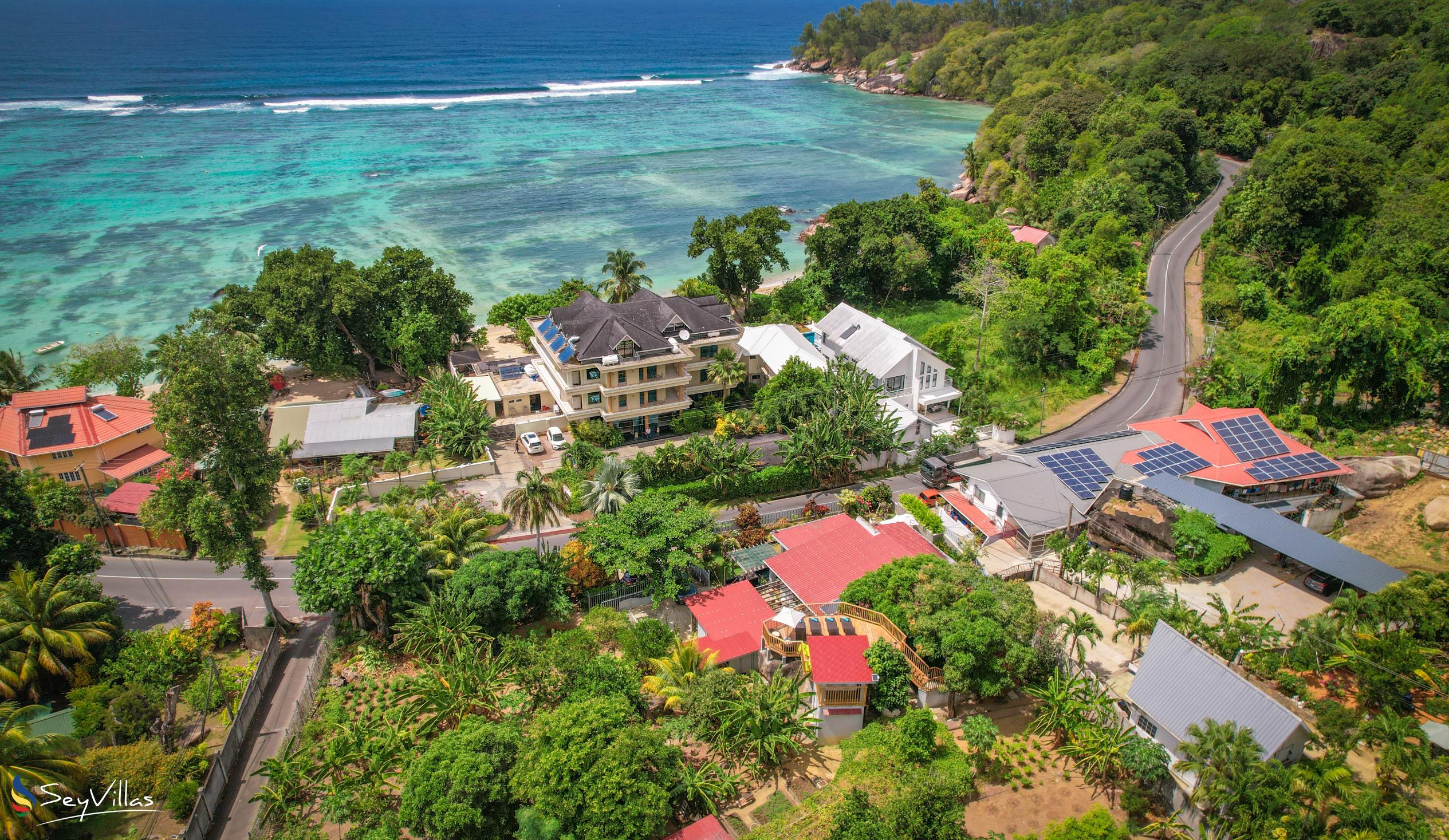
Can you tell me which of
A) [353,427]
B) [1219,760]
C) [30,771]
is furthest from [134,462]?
[1219,760]

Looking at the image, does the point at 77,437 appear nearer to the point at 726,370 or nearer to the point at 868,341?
the point at 726,370

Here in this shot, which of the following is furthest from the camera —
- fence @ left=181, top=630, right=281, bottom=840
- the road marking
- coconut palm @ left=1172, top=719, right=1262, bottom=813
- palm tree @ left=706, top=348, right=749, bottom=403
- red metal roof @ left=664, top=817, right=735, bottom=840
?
palm tree @ left=706, top=348, right=749, bottom=403

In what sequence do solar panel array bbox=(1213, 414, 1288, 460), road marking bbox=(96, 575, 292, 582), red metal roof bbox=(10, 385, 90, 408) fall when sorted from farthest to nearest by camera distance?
red metal roof bbox=(10, 385, 90, 408), solar panel array bbox=(1213, 414, 1288, 460), road marking bbox=(96, 575, 292, 582)

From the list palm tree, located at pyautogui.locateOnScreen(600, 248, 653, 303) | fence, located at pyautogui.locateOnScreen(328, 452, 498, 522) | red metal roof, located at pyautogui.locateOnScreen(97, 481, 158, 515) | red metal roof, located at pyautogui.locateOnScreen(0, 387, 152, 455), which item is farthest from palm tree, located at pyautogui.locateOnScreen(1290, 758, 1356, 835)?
red metal roof, located at pyautogui.locateOnScreen(0, 387, 152, 455)

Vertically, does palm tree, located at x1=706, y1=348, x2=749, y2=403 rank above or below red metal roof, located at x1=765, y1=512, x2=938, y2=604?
above

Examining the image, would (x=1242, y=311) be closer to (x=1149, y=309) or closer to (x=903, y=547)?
(x=1149, y=309)

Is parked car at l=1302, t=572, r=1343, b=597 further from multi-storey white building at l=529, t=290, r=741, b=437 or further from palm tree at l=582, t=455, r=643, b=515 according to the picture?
multi-storey white building at l=529, t=290, r=741, b=437
